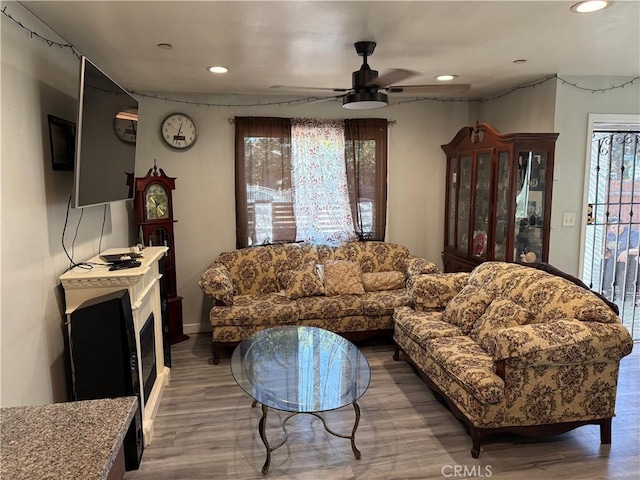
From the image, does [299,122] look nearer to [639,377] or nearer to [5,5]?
[5,5]

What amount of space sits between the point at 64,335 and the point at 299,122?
2968mm

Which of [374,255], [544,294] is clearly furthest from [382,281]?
[544,294]

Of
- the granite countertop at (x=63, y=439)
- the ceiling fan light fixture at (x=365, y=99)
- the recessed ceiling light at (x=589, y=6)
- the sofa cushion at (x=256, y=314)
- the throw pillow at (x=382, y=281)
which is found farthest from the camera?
the throw pillow at (x=382, y=281)

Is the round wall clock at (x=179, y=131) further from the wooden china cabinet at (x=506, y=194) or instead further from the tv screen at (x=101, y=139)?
the wooden china cabinet at (x=506, y=194)

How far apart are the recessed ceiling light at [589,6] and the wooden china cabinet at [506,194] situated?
4.67 feet

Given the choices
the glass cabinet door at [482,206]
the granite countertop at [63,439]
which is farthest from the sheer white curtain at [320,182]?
the granite countertop at [63,439]

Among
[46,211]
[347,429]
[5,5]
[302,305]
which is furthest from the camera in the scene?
[302,305]

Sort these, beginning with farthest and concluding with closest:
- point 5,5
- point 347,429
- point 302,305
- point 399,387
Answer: point 302,305 < point 399,387 < point 347,429 < point 5,5

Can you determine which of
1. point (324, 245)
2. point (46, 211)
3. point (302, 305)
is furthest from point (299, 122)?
point (46, 211)

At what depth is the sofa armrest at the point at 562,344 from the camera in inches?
92.9

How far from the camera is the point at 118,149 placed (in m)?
2.89

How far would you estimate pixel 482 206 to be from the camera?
421 cm

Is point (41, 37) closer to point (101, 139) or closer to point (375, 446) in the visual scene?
point (101, 139)
